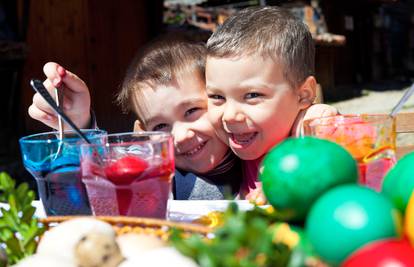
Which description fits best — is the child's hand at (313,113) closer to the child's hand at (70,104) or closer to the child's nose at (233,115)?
the child's nose at (233,115)

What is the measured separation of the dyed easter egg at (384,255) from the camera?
484 millimetres

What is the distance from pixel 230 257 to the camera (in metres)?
0.48

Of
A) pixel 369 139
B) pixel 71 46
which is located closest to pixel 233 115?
pixel 369 139

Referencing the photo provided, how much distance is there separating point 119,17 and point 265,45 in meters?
5.54

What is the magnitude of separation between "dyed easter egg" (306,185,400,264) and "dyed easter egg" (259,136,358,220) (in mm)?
79

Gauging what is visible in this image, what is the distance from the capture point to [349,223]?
1.81 feet

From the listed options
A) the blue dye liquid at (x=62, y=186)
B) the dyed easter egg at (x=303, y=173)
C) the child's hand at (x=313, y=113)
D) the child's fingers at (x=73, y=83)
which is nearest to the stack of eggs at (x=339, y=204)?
the dyed easter egg at (x=303, y=173)

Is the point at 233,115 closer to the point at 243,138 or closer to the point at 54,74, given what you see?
the point at 243,138

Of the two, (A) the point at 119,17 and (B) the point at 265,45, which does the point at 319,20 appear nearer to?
(A) the point at 119,17

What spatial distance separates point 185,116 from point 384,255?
3.60ft

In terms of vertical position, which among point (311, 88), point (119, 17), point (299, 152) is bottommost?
point (119, 17)

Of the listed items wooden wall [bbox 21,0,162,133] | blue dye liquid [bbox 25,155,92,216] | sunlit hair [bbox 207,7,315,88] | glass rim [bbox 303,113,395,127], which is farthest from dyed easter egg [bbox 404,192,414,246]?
wooden wall [bbox 21,0,162,133]

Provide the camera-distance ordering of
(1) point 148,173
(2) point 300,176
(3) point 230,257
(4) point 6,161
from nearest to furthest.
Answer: (3) point 230,257
(2) point 300,176
(1) point 148,173
(4) point 6,161

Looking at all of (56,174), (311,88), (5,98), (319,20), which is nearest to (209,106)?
(311,88)
